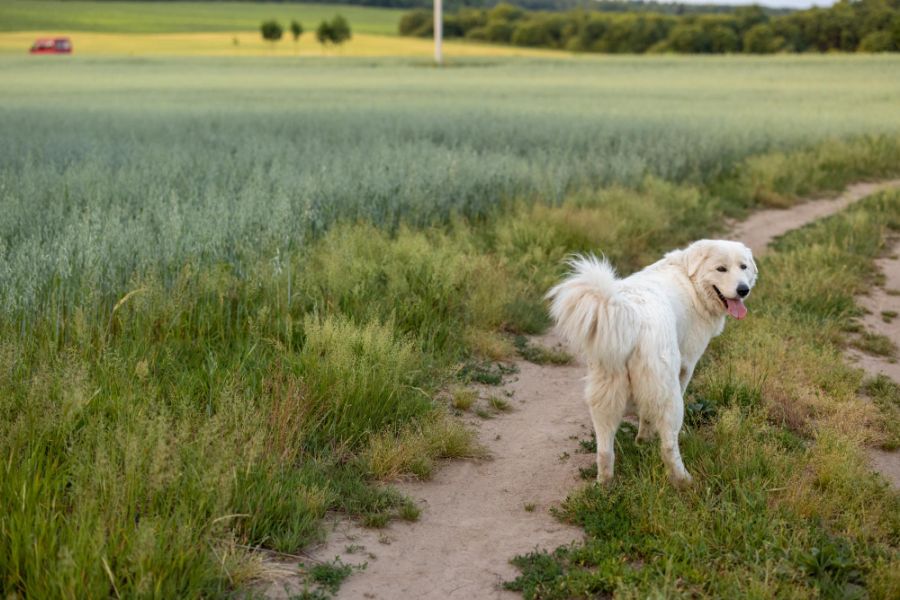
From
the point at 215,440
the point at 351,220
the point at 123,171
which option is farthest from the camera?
the point at 123,171

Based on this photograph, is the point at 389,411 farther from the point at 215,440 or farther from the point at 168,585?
the point at 168,585

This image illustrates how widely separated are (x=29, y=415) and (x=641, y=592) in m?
3.42

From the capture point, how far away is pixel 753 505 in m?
4.67

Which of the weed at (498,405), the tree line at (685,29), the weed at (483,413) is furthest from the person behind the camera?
the tree line at (685,29)

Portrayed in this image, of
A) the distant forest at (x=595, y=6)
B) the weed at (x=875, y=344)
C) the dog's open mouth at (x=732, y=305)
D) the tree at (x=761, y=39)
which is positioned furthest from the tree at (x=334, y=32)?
the dog's open mouth at (x=732, y=305)

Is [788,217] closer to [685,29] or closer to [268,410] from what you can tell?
[268,410]

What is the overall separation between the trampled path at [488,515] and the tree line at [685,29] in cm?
6217

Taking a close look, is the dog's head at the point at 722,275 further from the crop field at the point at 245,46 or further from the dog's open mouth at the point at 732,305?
the crop field at the point at 245,46

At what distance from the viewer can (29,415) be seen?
4.73 m

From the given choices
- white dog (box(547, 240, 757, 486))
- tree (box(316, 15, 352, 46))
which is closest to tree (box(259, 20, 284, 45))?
tree (box(316, 15, 352, 46))

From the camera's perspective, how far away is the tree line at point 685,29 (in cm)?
6166

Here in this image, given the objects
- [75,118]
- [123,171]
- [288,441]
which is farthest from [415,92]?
[288,441]

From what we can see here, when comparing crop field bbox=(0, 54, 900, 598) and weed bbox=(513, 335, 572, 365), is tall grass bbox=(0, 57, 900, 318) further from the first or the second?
weed bbox=(513, 335, 572, 365)

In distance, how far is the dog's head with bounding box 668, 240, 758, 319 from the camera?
5.52 meters
